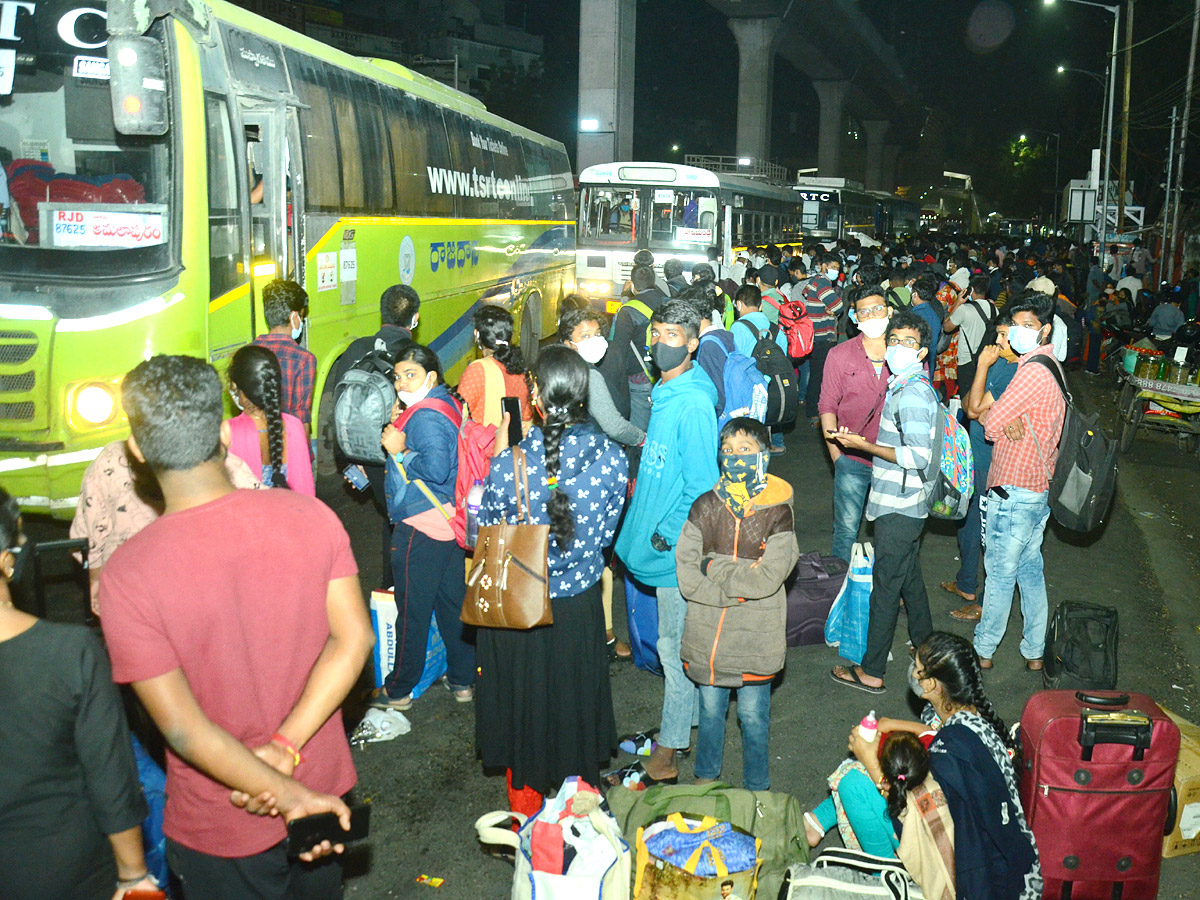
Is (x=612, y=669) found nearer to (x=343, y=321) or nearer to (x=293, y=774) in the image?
(x=293, y=774)

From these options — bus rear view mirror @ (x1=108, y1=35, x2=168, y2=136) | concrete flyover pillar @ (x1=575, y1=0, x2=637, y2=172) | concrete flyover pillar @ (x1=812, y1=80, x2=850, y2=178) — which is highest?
concrete flyover pillar @ (x1=812, y1=80, x2=850, y2=178)

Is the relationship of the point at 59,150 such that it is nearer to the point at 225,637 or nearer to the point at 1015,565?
the point at 225,637

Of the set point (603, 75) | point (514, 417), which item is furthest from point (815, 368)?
point (603, 75)

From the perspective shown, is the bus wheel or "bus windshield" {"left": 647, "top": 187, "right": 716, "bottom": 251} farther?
"bus windshield" {"left": 647, "top": 187, "right": 716, "bottom": 251}

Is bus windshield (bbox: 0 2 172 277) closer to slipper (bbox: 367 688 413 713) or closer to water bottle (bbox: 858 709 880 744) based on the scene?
slipper (bbox: 367 688 413 713)

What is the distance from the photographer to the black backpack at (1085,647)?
5.66 meters

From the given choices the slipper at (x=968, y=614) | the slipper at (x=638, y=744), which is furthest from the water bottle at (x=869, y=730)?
the slipper at (x=968, y=614)

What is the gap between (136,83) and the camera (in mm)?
6059

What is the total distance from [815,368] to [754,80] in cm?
3863

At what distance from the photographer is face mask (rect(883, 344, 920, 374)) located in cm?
550

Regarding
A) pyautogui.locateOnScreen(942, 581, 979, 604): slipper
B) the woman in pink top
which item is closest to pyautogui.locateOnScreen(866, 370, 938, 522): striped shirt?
pyautogui.locateOnScreen(942, 581, 979, 604): slipper

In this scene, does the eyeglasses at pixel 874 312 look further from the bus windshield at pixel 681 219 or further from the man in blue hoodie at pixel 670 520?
the bus windshield at pixel 681 219

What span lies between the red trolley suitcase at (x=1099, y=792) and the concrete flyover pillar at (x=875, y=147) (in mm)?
92690

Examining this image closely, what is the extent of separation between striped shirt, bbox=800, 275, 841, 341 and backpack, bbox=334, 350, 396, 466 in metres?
8.22
